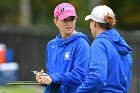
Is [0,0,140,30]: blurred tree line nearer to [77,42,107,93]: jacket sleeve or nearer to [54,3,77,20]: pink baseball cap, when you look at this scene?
[54,3,77,20]: pink baseball cap

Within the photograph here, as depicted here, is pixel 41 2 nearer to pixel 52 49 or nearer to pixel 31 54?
pixel 31 54

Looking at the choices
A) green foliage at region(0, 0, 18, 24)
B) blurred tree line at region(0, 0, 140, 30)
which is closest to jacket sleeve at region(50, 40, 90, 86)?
blurred tree line at region(0, 0, 140, 30)

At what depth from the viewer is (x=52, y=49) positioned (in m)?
9.34

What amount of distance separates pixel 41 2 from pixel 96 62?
2878 centimetres

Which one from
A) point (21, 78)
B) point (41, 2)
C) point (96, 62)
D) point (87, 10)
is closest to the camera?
point (96, 62)

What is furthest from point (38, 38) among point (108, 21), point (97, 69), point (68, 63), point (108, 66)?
point (97, 69)

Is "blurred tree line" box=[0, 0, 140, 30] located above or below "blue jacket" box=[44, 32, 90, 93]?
above

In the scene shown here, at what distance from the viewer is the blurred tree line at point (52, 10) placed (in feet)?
97.0

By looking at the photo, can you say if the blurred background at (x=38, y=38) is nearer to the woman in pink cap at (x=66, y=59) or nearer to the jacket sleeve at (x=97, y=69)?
the woman in pink cap at (x=66, y=59)

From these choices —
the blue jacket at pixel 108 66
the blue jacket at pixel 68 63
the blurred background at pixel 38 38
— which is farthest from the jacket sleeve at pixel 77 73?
the blurred background at pixel 38 38

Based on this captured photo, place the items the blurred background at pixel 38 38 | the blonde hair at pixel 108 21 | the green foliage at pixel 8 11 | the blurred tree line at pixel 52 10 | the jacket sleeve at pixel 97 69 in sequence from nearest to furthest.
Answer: the jacket sleeve at pixel 97 69
the blonde hair at pixel 108 21
the blurred background at pixel 38 38
the blurred tree line at pixel 52 10
the green foliage at pixel 8 11

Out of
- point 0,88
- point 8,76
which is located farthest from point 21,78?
point 0,88

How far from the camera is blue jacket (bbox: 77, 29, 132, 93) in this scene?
805 cm

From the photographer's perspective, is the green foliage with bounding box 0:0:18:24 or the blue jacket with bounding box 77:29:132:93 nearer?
the blue jacket with bounding box 77:29:132:93
